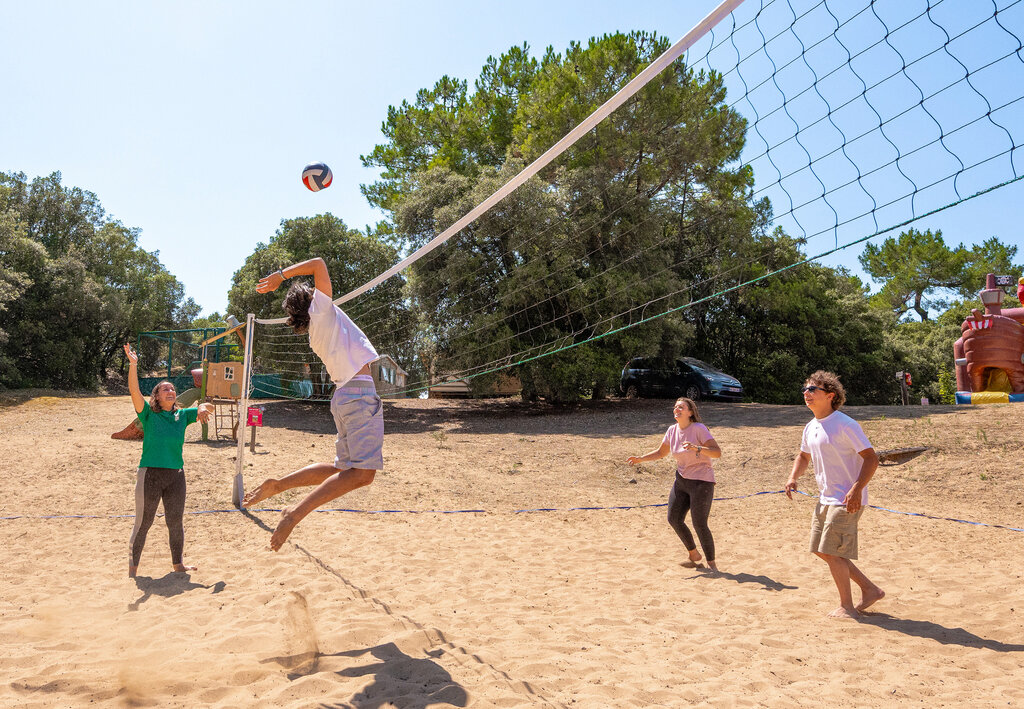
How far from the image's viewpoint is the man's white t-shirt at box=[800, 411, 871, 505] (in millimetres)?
3697

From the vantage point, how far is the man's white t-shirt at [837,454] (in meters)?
3.70

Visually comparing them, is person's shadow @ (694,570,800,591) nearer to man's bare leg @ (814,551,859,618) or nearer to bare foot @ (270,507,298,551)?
man's bare leg @ (814,551,859,618)

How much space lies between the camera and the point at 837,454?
12.3 feet

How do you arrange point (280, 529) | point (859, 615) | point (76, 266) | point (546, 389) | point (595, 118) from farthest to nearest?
1. point (76, 266)
2. point (546, 389)
3. point (595, 118)
4. point (859, 615)
5. point (280, 529)

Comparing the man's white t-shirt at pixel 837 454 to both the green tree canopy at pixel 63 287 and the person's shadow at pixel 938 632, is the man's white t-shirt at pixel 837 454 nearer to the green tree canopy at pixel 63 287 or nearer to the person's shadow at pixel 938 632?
the person's shadow at pixel 938 632

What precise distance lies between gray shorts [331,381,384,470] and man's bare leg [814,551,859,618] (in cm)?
255

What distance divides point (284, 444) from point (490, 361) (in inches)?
191

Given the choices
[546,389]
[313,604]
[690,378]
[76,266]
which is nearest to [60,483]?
[313,604]

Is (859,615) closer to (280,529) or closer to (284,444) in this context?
(280,529)

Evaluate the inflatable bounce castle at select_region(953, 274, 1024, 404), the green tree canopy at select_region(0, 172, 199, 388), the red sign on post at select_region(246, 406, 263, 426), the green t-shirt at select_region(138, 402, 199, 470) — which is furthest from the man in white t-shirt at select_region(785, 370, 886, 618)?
the green tree canopy at select_region(0, 172, 199, 388)

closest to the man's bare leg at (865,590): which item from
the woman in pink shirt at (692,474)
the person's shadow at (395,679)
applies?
the woman in pink shirt at (692,474)

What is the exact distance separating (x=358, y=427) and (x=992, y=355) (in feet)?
47.0

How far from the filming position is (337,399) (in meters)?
3.36

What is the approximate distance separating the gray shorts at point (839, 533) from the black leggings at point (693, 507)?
99 cm
